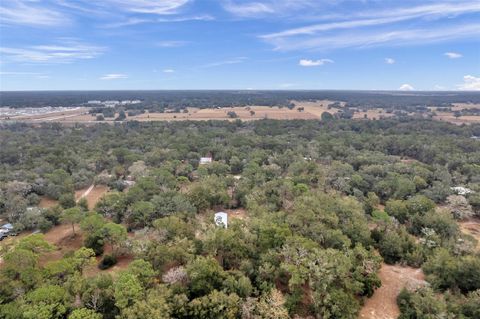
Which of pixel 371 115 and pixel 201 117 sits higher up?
pixel 371 115

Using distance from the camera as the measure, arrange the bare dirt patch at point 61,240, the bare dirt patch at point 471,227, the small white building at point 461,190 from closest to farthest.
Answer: the bare dirt patch at point 61,240 → the bare dirt patch at point 471,227 → the small white building at point 461,190

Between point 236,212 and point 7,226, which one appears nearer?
point 7,226

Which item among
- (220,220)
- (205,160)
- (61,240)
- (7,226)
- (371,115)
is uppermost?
(371,115)

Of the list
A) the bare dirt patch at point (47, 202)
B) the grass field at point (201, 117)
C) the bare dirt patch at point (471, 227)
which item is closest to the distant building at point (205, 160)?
the bare dirt patch at point (47, 202)

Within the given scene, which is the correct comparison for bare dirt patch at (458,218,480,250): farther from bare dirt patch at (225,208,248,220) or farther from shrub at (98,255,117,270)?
shrub at (98,255,117,270)

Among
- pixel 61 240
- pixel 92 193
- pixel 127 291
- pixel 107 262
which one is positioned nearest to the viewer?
pixel 127 291

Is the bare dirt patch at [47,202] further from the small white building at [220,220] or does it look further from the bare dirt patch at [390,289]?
the bare dirt patch at [390,289]

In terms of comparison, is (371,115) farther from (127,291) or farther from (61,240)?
(127,291)

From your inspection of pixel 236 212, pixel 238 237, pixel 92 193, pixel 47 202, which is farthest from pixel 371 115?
pixel 238 237
